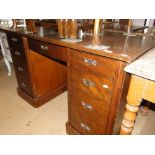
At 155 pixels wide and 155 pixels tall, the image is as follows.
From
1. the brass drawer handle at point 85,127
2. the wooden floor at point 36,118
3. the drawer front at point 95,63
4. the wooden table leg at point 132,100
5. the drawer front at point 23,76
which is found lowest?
the wooden floor at point 36,118

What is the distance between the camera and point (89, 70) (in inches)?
33.3

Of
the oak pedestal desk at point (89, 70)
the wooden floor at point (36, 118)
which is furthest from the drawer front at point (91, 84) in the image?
the wooden floor at point (36, 118)

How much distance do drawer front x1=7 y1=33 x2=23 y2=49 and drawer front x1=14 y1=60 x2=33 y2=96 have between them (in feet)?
0.58

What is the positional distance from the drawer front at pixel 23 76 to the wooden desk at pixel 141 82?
3.65ft

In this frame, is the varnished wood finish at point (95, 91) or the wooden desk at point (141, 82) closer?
the wooden desk at point (141, 82)

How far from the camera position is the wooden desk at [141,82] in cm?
63

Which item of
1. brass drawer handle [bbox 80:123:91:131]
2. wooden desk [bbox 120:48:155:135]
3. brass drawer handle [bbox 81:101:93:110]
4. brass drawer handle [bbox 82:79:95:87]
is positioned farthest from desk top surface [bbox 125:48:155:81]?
brass drawer handle [bbox 80:123:91:131]

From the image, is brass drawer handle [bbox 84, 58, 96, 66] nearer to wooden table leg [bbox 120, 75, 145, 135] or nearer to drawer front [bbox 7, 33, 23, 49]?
wooden table leg [bbox 120, 75, 145, 135]

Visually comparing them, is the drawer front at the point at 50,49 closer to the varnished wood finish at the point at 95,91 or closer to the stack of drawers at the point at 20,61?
the varnished wood finish at the point at 95,91
